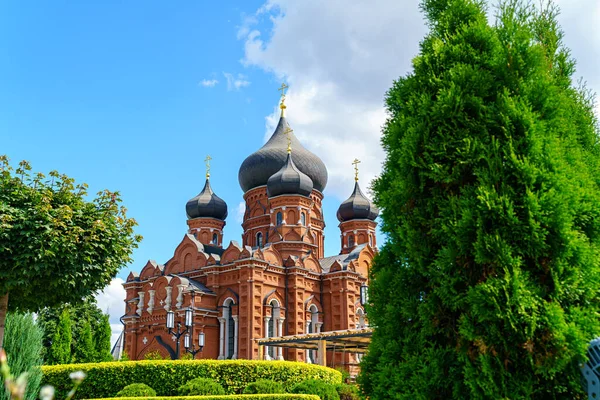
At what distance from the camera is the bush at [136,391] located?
13297 millimetres

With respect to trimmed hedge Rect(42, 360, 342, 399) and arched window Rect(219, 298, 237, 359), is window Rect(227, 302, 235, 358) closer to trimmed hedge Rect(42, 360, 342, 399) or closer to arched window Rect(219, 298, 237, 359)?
arched window Rect(219, 298, 237, 359)

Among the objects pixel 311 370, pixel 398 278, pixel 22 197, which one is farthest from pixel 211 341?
pixel 398 278

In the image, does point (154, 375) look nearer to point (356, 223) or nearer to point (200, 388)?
point (200, 388)

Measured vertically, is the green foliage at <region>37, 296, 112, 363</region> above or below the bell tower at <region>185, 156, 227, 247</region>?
below

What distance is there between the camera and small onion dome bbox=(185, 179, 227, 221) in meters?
41.0

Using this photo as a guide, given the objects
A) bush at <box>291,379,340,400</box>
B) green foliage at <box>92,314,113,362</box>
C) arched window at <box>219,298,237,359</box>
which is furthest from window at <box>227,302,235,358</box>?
bush at <box>291,379,340,400</box>

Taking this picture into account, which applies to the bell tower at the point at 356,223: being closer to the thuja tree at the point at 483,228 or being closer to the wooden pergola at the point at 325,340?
the wooden pergola at the point at 325,340

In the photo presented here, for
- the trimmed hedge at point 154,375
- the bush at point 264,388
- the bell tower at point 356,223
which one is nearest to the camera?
the bush at point 264,388

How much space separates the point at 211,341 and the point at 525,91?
93.2ft

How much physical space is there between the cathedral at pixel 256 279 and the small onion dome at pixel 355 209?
11.0ft

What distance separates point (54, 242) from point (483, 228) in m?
7.54

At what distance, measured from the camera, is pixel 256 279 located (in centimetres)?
3109

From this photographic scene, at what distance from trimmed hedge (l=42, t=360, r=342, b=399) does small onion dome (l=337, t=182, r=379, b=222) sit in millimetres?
28894

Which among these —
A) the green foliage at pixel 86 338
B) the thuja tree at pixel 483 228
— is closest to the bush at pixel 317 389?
the thuja tree at pixel 483 228
